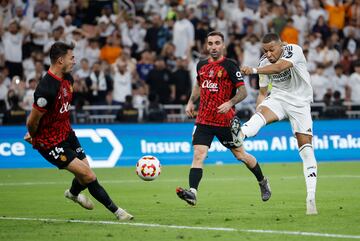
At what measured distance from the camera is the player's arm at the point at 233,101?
1370 cm

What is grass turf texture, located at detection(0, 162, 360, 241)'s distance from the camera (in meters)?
10.9

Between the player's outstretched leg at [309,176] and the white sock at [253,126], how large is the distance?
0.67m

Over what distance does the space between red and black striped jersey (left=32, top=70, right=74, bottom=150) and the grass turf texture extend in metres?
1.11

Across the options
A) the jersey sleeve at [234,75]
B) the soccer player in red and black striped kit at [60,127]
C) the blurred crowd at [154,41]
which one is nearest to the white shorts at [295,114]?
the jersey sleeve at [234,75]

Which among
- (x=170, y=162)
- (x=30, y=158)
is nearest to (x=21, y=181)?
(x=30, y=158)

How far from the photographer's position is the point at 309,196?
41.3 feet

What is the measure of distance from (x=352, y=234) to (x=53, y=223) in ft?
12.9

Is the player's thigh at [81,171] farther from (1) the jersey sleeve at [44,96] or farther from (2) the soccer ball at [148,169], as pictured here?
(2) the soccer ball at [148,169]

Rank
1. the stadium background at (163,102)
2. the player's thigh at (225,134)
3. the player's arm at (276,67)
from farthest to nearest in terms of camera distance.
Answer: the stadium background at (163,102) < the player's thigh at (225,134) < the player's arm at (276,67)

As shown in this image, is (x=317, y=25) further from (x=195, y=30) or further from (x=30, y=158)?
(x=30, y=158)

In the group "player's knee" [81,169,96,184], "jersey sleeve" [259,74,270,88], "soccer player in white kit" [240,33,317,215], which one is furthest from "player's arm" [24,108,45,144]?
"jersey sleeve" [259,74,270,88]

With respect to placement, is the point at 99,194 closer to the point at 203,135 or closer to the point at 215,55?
the point at 203,135

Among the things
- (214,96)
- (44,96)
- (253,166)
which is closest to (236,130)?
(214,96)

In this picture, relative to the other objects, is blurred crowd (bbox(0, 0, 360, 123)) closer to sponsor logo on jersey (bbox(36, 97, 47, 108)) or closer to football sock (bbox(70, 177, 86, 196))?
football sock (bbox(70, 177, 86, 196))
